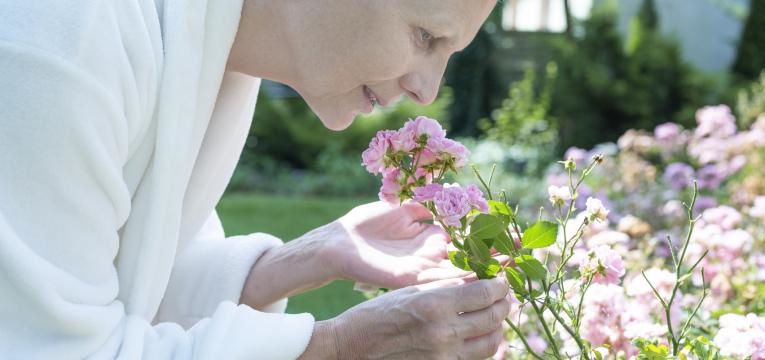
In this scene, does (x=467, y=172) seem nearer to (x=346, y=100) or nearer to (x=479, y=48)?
(x=479, y=48)

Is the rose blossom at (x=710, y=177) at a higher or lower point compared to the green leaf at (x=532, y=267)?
higher

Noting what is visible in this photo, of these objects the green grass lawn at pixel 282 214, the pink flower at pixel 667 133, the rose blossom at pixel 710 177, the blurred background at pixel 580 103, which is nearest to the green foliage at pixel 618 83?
the blurred background at pixel 580 103

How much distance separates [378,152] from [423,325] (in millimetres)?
272

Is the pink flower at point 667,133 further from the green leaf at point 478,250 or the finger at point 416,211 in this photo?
the green leaf at point 478,250

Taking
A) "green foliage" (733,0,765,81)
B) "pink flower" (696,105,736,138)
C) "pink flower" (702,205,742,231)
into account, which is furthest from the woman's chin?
"green foliage" (733,0,765,81)

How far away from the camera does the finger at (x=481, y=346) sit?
1506 mm

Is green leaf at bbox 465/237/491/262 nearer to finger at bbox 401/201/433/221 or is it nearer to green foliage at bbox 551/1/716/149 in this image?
finger at bbox 401/201/433/221

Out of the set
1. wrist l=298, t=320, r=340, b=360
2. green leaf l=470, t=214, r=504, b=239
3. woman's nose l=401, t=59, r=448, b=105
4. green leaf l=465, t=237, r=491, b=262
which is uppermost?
woman's nose l=401, t=59, r=448, b=105

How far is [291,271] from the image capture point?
1929mm

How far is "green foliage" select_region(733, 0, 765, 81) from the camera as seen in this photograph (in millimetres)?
11728

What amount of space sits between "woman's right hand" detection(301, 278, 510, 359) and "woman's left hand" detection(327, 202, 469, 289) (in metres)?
0.18

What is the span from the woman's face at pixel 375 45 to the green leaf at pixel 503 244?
0.27 metres

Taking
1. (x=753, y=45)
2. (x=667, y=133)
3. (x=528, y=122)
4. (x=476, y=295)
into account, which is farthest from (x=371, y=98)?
(x=753, y=45)

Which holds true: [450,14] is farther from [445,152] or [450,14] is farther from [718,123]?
[718,123]
